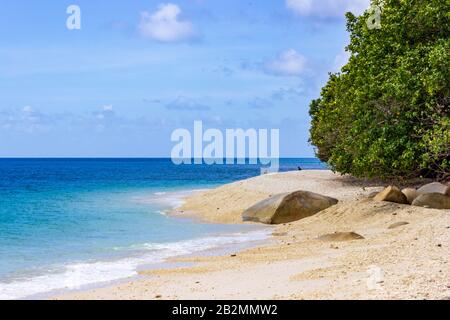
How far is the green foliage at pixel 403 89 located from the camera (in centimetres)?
2361

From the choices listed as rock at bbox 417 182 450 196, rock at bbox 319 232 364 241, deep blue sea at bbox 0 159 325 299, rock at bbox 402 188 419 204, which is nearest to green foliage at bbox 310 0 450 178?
rock at bbox 417 182 450 196

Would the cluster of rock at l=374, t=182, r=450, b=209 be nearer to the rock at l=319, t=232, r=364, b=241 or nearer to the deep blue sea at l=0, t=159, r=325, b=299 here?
the deep blue sea at l=0, t=159, r=325, b=299

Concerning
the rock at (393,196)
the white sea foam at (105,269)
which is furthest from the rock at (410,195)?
the white sea foam at (105,269)

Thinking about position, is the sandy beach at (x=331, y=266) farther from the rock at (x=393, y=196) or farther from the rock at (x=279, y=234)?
the rock at (x=393, y=196)

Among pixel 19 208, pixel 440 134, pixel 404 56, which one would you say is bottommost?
pixel 19 208

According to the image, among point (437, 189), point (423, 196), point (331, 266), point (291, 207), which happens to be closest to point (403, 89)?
point (423, 196)

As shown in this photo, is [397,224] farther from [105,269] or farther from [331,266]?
[105,269]

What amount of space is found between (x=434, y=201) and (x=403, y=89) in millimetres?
4653

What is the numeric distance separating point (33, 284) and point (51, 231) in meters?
13.9

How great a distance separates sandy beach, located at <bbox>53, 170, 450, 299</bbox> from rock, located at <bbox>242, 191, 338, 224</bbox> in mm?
1098

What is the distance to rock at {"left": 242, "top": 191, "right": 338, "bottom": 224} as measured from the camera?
28109 millimetres

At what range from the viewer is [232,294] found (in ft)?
39.1
